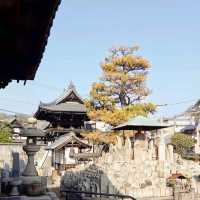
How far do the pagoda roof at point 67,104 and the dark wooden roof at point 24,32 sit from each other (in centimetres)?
3322

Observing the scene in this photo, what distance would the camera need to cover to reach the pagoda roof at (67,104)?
131 ft

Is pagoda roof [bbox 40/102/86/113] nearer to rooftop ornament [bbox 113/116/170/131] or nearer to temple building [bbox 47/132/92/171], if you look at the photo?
temple building [bbox 47/132/92/171]

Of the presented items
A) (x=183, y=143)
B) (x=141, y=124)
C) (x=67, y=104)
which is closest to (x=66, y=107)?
(x=67, y=104)

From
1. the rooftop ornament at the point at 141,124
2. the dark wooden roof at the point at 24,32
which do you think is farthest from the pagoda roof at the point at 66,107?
the dark wooden roof at the point at 24,32

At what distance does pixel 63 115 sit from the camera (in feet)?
133

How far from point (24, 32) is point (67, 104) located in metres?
38.2

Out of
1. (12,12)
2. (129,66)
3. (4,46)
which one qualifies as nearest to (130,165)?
(129,66)

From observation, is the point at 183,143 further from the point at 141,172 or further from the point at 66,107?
the point at 141,172

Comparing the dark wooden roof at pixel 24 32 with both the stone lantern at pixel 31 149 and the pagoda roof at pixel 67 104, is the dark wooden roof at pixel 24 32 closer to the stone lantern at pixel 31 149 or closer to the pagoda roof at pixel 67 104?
the stone lantern at pixel 31 149

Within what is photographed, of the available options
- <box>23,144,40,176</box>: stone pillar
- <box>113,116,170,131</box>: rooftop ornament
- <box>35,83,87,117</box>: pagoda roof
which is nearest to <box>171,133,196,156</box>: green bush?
<box>35,83,87,117</box>: pagoda roof

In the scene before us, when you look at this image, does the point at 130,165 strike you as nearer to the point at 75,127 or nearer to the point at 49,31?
the point at 49,31

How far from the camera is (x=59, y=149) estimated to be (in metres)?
33.0

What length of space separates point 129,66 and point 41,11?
2742cm

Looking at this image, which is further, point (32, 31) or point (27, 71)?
point (27, 71)
